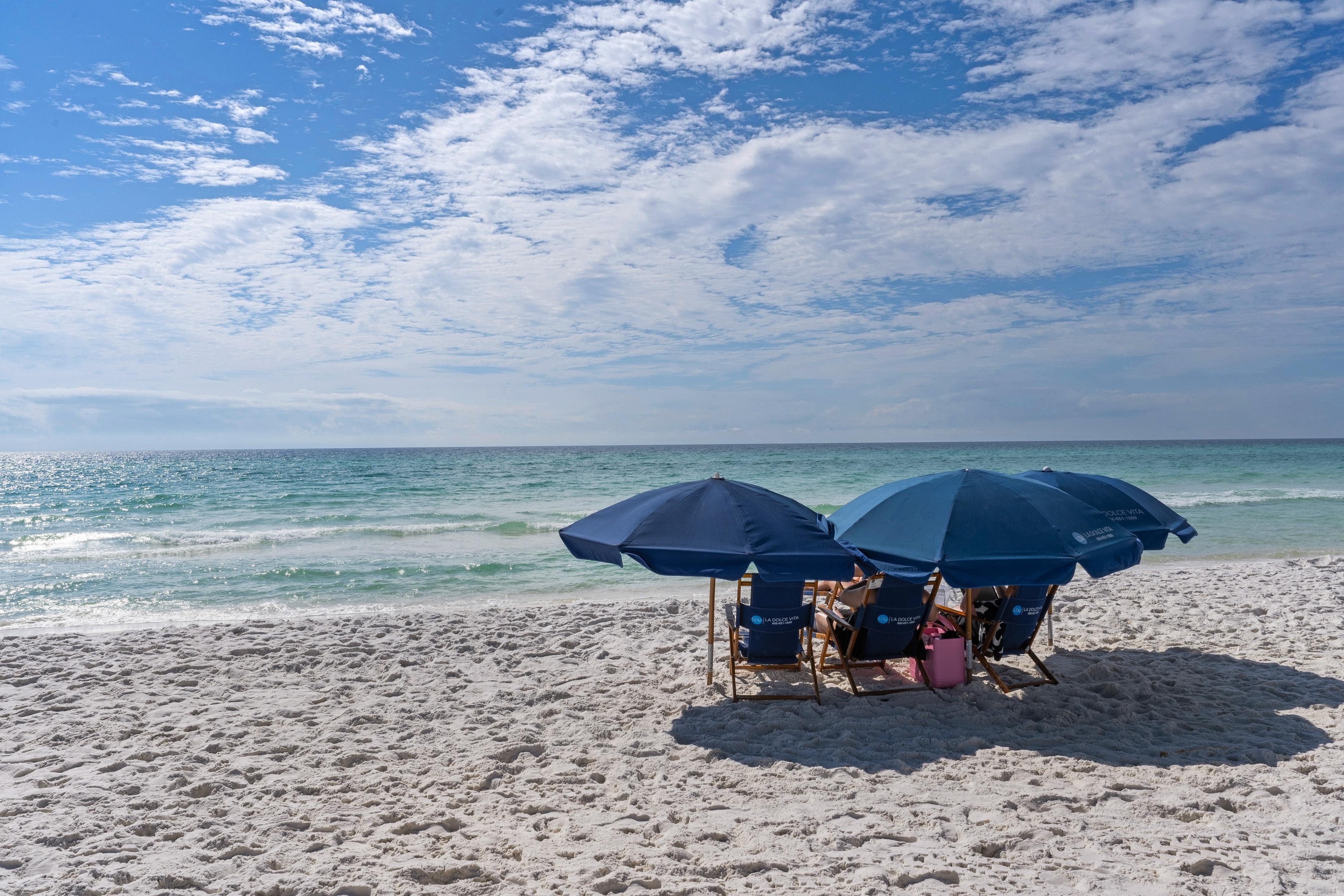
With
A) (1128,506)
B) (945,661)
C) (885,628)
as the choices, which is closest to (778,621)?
(885,628)

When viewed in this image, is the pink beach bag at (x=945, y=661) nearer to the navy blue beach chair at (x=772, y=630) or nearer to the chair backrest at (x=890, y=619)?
the chair backrest at (x=890, y=619)

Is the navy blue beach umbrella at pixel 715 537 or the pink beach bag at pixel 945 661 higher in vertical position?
the navy blue beach umbrella at pixel 715 537

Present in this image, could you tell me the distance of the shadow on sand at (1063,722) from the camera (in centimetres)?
459

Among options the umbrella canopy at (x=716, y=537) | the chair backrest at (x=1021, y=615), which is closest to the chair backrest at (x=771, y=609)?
the umbrella canopy at (x=716, y=537)

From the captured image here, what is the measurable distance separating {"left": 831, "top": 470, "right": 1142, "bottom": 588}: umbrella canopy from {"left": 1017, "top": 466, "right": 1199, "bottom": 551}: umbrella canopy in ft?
1.66

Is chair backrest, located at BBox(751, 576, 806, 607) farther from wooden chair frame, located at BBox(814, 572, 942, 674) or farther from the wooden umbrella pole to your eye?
wooden chair frame, located at BBox(814, 572, 942, 674)

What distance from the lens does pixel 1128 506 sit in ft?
18.8

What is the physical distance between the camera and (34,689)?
20.2 feet

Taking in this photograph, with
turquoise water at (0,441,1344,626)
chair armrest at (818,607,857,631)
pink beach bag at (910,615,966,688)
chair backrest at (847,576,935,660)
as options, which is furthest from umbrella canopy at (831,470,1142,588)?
turquoise water at (0,441,1344,626)

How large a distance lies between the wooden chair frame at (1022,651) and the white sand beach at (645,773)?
0.13 meters

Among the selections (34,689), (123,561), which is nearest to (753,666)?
(34,689)

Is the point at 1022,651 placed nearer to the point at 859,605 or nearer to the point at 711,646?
the point at 859,605

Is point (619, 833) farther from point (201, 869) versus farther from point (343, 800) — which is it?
point (201, 869)

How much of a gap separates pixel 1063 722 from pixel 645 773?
2.82 m
